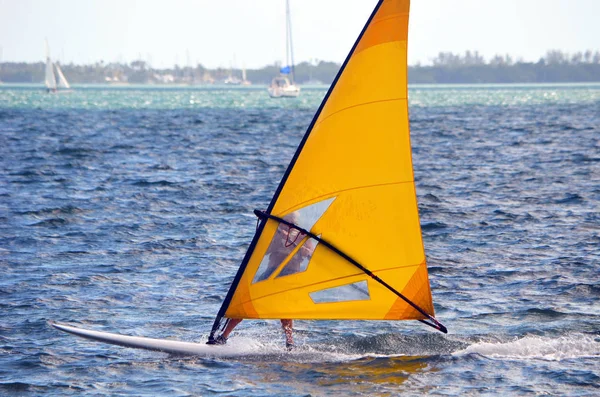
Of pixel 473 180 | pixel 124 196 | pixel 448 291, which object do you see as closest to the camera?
pixel 448 291

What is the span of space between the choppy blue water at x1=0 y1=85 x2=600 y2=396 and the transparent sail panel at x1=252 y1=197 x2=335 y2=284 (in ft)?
4.42

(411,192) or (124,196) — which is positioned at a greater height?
(411,192)

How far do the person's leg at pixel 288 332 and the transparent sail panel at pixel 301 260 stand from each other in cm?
106

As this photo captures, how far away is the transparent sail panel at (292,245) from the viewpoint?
42.4ft

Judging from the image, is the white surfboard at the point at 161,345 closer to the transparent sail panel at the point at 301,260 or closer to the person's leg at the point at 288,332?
the person's leg at the point at 288,332

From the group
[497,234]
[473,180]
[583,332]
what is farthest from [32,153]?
[583,332]

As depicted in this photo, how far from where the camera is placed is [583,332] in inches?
590

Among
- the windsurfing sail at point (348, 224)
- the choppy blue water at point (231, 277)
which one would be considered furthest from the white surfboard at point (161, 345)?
the windsurfing sail at point (348, 224)

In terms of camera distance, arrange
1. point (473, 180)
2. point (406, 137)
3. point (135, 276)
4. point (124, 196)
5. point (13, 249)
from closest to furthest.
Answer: point (406, 137) < point (135, 276) < point (13, 249) < point (124, 196) < point (473, 180)

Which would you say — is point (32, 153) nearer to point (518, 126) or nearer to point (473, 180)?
point (473, 180)

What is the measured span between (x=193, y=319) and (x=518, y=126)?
59226 mm

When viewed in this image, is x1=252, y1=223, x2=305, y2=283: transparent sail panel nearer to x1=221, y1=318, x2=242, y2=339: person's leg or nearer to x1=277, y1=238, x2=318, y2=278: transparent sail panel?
x1=277, y1=238, x2=318, y2=278: transparent sail panel

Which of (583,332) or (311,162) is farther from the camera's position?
(583,332)

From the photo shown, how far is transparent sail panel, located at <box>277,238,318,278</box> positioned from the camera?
1303 centimetres
